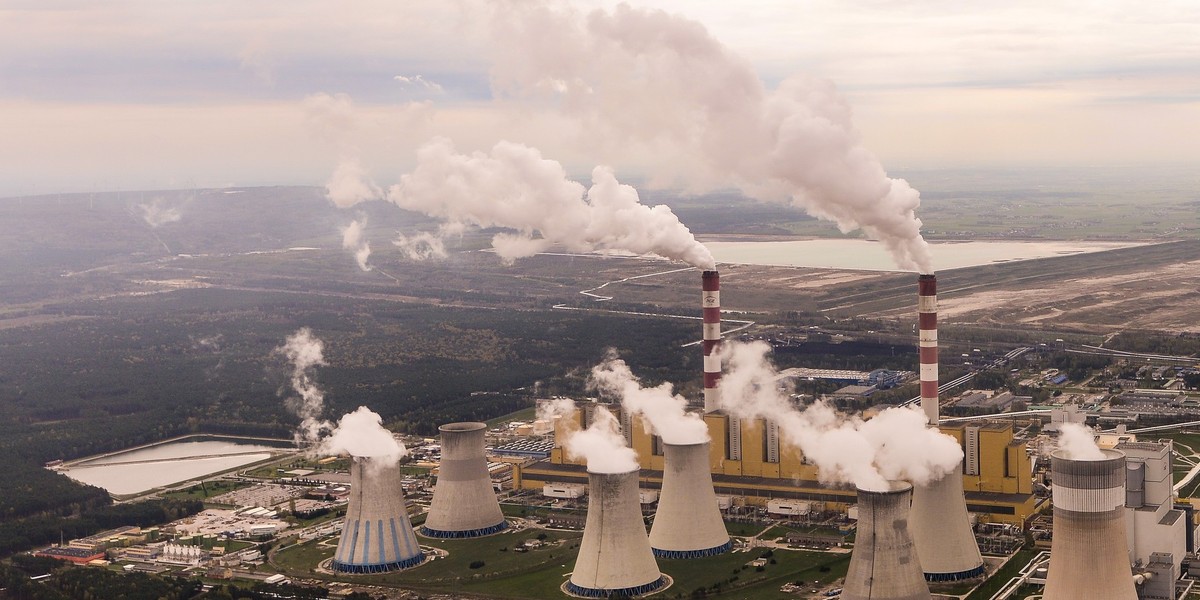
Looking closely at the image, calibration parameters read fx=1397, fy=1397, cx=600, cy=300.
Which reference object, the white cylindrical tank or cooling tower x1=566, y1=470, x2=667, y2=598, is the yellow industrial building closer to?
the white cylindrical tank

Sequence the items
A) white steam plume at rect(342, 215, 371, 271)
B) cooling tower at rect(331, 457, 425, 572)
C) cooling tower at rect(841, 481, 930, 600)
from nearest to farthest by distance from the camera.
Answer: cooling tower at rect(841, 481, 930, 600) < cooling tower at rect(331, 457, 425, 572) < white steam plume at rect(342, 215, 371, 271)

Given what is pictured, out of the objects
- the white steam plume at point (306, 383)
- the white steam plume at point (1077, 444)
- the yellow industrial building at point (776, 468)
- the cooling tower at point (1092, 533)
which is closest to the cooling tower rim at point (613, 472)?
the yellow industrial building at point (776, 468)

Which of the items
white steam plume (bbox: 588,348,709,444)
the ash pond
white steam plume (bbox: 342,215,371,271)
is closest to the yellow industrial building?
white steam plume (bbox: 588,348,709,444)

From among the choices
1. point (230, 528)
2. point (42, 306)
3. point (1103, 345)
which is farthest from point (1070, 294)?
point (42, 306)

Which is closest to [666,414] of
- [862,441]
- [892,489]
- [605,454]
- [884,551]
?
[605,454]

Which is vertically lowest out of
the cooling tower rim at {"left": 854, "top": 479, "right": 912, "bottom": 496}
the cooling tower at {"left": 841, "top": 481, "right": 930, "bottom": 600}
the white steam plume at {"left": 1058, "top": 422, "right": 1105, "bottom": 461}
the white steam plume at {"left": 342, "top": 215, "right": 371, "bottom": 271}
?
the cooling tower at {"left": 841, "top": 481, "right": 930, "bottom": 600}

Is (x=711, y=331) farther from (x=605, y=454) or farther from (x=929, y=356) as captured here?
(x=605, y=454)
